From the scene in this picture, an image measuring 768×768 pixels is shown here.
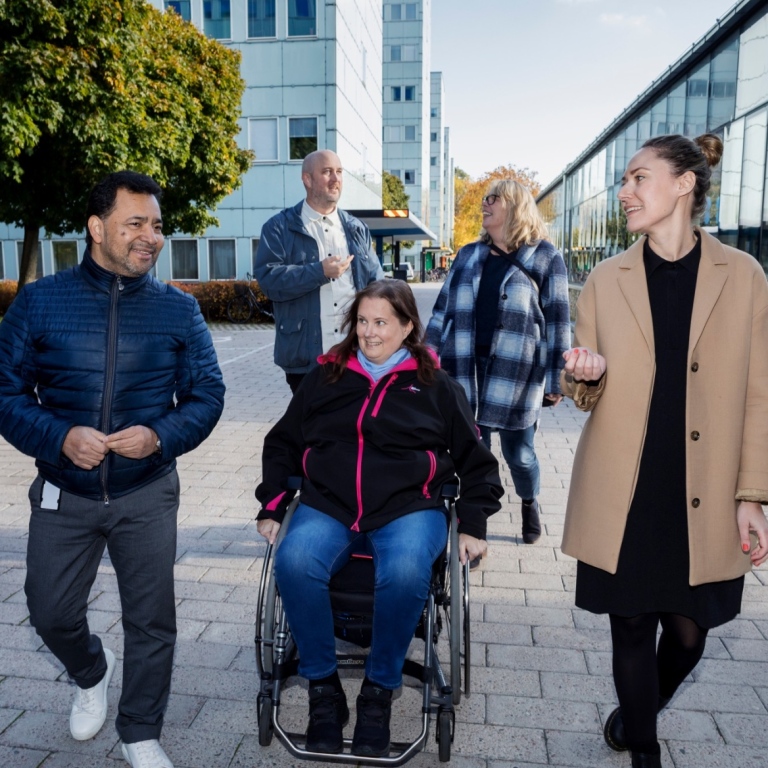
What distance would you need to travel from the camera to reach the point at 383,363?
326cm

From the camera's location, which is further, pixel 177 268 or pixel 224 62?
pixel 177 268

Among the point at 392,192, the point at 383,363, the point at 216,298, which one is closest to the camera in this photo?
the point at 383,363

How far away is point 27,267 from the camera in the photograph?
19859 millimetres

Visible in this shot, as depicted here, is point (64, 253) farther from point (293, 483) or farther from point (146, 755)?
point (146, 755)

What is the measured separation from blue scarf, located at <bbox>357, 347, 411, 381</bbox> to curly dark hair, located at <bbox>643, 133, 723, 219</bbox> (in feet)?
3.87

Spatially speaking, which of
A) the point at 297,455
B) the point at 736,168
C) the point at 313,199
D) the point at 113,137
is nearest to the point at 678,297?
the point at 297,455

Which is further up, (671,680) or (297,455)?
(297,455)

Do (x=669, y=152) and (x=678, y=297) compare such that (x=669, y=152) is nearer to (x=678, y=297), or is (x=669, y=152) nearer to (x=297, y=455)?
(x=678, y=297)

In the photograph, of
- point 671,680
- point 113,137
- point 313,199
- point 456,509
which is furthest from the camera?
point 113,137

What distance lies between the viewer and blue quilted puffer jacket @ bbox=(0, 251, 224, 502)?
256cm

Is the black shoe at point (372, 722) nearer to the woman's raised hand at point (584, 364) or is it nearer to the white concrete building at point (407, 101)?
Result: the woman's raised hand at point (584, 364)

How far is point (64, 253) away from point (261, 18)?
34.2 feet

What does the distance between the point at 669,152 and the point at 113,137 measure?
52.1 ft

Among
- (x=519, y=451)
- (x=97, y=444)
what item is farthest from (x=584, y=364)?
(x=519, y=451)
